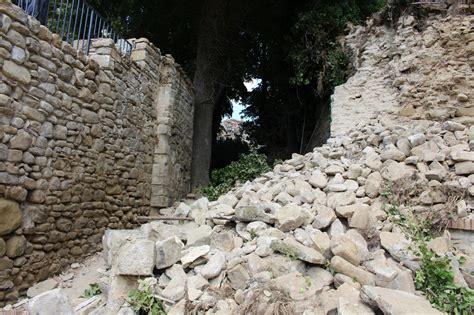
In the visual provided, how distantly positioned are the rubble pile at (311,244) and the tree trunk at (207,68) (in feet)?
14.3

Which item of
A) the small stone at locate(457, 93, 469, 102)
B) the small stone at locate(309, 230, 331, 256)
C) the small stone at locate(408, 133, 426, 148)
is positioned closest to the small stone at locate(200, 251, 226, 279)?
the small stone at locate(309, 230, 331, 256)

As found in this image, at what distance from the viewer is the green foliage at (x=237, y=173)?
707 centimetres

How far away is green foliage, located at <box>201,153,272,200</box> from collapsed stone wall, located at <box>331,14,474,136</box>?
2031 mm

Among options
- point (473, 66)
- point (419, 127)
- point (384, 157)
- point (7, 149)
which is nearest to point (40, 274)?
point (7, 149)

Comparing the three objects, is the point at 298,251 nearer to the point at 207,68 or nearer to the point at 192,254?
the point at 192,254

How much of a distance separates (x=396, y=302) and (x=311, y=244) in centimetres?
87

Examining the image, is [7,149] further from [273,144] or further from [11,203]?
[273,144]

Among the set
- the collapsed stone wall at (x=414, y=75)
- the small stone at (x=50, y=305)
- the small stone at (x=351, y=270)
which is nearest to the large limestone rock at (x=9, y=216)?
the small stone at (x=50, y=305)

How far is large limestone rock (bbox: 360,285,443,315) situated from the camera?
190 centimetres

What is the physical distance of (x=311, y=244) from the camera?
9.09 feet

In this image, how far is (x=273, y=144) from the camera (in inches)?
453

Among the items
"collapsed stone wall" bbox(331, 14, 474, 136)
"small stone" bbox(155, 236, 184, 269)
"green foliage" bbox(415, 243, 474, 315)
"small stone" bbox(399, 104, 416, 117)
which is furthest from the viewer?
"small stone" bbox(399, 104, 416, 117)

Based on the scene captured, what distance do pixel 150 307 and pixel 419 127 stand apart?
378cm

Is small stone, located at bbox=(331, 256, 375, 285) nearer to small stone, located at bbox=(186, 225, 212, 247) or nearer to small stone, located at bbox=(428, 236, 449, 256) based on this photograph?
small stone, located at bbox=(428, 236, 449, 256)
